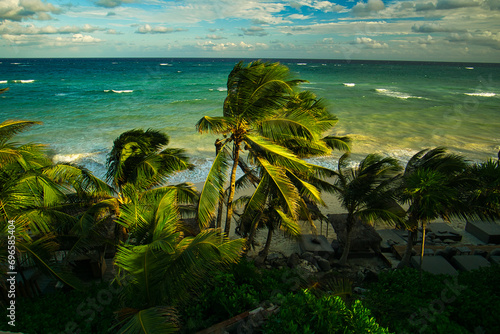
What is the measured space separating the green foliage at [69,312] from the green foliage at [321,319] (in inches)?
97.8

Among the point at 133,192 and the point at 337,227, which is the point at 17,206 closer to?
the point at 133,192

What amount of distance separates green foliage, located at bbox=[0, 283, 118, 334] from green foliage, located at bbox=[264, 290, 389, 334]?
2.48 meters

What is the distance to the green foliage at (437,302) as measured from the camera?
15.6 feet

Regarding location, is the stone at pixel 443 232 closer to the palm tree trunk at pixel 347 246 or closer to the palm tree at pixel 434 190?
the palm tree trunk at pixel 347 246

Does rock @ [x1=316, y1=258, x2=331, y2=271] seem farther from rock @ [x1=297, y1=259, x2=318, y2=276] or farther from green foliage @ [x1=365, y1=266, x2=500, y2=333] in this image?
green foliage @ [x1=365, y1=266, x2=500, y2=333]

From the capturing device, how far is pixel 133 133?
689 cm

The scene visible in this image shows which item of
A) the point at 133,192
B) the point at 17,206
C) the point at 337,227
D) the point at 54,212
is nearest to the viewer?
the point at 17,206

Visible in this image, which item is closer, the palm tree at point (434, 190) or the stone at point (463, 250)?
the palm tree at point (434, 190)

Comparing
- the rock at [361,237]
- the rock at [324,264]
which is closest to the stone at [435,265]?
the rock at [361,237]

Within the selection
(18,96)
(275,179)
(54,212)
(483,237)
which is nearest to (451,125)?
(483,237)

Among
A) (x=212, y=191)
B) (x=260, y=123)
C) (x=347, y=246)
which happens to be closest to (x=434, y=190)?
(x=347, y=246)

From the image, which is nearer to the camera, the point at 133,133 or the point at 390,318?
the point at 390,318

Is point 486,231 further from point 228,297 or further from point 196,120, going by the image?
point 196,120

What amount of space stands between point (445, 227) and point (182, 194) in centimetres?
899
